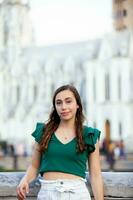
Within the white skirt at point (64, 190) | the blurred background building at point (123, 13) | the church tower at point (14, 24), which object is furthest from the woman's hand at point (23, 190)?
the blurred background building at point (123, 13)

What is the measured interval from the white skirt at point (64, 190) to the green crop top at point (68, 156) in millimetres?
64

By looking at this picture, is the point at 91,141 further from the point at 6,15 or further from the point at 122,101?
the point at 6,15

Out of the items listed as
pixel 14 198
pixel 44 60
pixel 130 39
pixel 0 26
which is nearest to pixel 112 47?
pixel 130 39

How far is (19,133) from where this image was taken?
185 ft

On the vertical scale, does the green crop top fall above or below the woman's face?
below

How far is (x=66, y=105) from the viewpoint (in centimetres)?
390

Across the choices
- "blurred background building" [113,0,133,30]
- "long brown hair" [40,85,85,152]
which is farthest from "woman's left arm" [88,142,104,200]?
"blurred background building" [113,0,133,30]

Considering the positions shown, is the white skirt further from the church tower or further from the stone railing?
the church tower

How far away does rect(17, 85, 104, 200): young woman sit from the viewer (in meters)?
3.77

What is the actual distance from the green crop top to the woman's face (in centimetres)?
14

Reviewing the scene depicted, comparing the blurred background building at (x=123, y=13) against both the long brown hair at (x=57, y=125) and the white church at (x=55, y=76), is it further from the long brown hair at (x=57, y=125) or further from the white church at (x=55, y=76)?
the long brown hair at (x=57, y=125)

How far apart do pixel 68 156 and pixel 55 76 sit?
2135 inches

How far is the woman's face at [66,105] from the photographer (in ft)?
12.8

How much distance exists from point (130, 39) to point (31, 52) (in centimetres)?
1369
